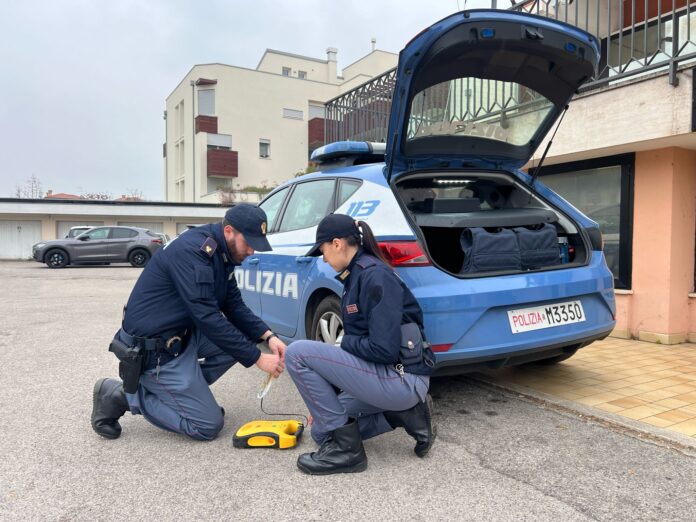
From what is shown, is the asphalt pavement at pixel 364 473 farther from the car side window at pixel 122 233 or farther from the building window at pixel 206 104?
the building window at pixel 206 104

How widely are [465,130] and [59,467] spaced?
3.30 metres

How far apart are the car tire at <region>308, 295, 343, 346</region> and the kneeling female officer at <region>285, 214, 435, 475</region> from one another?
853 mm

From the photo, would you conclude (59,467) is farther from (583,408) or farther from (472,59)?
(472,59)

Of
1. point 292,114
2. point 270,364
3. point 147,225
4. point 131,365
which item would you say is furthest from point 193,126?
point 270,364

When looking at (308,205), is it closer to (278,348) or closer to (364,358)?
(278,348)

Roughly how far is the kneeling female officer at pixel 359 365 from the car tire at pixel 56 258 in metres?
19.9

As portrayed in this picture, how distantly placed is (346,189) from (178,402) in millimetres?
1847

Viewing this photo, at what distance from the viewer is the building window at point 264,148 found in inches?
1485

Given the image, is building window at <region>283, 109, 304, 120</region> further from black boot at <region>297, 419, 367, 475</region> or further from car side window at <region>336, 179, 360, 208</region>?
black boot at <region>297, 419, 367, 475</region>

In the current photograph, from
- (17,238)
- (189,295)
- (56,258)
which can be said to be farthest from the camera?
(17,238)

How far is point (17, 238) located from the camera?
26406 millimetres

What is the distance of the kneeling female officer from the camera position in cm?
267

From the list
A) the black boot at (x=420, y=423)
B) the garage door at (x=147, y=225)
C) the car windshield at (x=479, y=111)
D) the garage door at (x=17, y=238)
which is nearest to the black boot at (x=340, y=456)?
the black boot at (x=420, y=423)

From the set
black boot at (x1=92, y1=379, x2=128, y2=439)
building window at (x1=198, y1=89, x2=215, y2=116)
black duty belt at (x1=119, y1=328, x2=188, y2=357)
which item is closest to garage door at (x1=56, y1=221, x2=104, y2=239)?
building window at (x1=198, y1=89, x2=215, y2=116)
